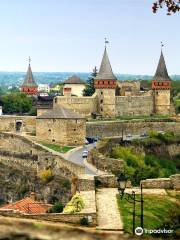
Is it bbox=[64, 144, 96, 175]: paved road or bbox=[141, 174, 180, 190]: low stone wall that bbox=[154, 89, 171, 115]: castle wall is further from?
bbox=[141, 174, 180, 190]: low stone wall

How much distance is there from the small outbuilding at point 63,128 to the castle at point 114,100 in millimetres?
7156

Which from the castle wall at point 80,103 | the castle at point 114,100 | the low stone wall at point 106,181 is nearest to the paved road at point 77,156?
the low stone wall at point 106,181

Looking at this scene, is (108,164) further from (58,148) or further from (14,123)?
(14,123)

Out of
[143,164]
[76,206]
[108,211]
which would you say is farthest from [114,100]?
[76,206]

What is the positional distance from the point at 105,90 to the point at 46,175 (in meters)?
20.0

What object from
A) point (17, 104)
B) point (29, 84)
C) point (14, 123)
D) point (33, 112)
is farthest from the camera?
point (29, 84)

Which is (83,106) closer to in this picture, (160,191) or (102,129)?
(102,129)

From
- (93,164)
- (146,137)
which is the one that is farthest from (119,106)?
(93,164)

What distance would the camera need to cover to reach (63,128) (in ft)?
136

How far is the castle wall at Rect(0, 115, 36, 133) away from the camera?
157 ft

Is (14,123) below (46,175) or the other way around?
the other way around

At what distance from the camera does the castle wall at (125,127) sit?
48.8 m

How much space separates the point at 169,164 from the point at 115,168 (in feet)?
44.5

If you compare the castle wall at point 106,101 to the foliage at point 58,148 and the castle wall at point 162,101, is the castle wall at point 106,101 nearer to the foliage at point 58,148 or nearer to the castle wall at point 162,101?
the castle wall at point 162,101
